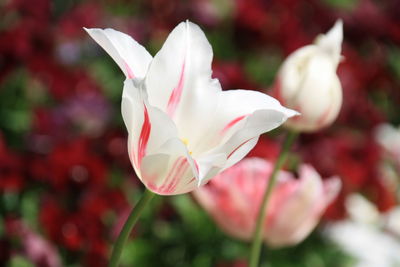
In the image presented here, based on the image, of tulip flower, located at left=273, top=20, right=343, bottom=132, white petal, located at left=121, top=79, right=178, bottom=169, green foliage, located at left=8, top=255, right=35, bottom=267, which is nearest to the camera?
white petal, located at left=121, top=79, right=178, bottom=169

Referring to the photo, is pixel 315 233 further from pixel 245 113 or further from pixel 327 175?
pixel 245 113

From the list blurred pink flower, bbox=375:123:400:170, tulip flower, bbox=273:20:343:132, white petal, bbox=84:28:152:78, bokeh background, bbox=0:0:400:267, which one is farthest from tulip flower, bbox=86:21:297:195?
blurred pink flower, bbox=375:123:400:170

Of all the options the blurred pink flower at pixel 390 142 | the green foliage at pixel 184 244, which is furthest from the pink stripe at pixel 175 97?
the blurred pink flower at pixel 390 142

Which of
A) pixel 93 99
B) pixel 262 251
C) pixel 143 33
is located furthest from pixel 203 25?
pixel 262 251

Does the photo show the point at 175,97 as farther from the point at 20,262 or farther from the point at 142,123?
the point at 20,262

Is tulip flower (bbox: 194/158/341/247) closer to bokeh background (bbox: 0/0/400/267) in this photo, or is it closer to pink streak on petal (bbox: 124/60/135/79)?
bokeh background (bbox: 0/0/400/267)

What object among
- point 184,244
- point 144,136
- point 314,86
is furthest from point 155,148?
point 184,244
